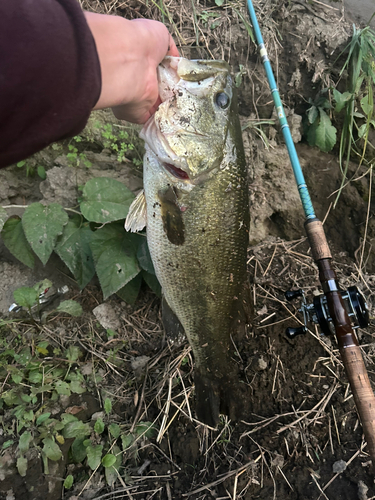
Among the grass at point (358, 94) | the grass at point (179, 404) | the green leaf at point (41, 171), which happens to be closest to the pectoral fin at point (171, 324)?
the grass at point (179, 404)

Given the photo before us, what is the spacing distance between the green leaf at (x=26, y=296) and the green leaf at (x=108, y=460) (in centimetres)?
114

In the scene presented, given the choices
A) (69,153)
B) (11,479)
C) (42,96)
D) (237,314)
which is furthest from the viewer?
(69,153)

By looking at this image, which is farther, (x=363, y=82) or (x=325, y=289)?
(x=363, y=82)

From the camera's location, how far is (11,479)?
6.12 feet

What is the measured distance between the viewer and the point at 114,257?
2.37 meters

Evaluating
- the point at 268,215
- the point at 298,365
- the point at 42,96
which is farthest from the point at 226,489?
the point at 42,96

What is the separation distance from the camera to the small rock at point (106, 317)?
2.55 metres

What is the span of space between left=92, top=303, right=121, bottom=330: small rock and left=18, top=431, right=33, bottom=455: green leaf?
862 millimetres

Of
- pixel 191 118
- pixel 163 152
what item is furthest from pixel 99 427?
pixel 191 118

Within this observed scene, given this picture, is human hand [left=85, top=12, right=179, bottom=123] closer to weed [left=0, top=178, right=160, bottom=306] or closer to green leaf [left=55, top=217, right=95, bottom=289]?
weed [left=0, top=178, right=160, bottom=306]

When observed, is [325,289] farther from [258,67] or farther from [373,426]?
[258,67]

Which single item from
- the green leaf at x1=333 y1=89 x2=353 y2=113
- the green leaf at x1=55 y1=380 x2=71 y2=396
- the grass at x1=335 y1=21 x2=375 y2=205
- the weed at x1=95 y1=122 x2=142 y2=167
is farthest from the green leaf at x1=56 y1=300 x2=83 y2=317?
the green leaf at x1=333 y1=89 x2=353 y2=113

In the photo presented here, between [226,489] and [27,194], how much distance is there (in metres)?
2.68

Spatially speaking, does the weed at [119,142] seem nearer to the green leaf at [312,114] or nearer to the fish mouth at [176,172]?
the fish mouth at [176,172]
